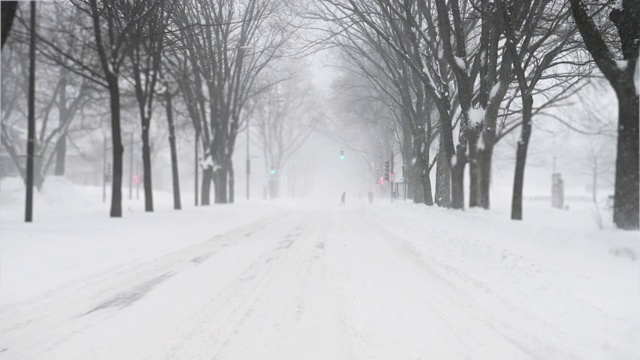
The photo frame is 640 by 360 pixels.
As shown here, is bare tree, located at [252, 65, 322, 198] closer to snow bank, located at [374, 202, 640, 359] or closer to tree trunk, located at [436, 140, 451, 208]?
tree trunk, located at [436, 140, 451, 208]

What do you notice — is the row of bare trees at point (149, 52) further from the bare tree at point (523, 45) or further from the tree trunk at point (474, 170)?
the tree trunk at point (474, 170)

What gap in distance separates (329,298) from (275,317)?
979 mm

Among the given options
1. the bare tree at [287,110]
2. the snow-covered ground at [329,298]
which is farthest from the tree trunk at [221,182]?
the snow-covered ground at [329,298]

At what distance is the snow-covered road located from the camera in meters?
3.89

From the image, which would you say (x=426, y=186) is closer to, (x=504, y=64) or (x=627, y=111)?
(x=504, y=64)

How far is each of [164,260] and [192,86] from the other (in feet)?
52.5

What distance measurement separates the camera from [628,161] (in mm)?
6906

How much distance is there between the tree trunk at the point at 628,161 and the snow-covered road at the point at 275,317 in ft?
9.55

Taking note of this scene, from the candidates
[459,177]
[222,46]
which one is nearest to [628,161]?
[459,177]

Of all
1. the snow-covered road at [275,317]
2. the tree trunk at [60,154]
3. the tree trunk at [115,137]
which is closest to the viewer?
the snow-covered road at [275,317]

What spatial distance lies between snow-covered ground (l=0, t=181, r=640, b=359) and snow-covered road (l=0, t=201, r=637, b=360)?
2cm

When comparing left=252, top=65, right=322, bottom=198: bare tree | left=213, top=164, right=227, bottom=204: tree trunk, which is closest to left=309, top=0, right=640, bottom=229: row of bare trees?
left=213, top=164, right=227, bottom=204: tree trunk

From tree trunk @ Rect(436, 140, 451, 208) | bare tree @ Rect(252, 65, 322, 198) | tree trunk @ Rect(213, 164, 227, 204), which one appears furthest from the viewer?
bare tree @ Rect(252, 65, 322, 198)

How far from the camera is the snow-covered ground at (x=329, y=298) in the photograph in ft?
13.0
